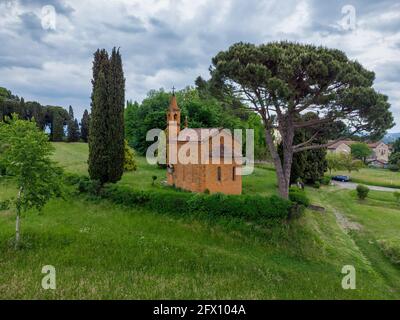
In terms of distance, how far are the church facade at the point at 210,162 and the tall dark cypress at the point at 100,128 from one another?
21.6 ft

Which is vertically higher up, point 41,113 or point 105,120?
point 41,113

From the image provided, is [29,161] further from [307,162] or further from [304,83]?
[307,162]

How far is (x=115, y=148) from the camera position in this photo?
916 inches

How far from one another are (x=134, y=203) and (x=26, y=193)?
27.6ft

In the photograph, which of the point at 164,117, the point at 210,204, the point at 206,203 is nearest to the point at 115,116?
the point at 206,203

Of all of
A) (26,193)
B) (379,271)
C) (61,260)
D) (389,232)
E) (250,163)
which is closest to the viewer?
(61,260)

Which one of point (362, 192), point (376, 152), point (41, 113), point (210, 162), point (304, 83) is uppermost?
point (41, 113)

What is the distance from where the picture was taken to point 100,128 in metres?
22.7

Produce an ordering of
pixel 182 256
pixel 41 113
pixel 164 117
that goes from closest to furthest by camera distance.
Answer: pixel 182 256
pixel 164 117
pixel 41 113

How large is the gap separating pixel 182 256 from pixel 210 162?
1099cm

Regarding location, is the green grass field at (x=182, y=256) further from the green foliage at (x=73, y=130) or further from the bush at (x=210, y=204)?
the green foliage at (x=73, y=130)

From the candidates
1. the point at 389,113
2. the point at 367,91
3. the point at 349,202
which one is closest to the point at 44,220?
the point at 367,91

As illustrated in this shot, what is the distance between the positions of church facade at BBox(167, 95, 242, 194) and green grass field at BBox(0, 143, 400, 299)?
566cm
